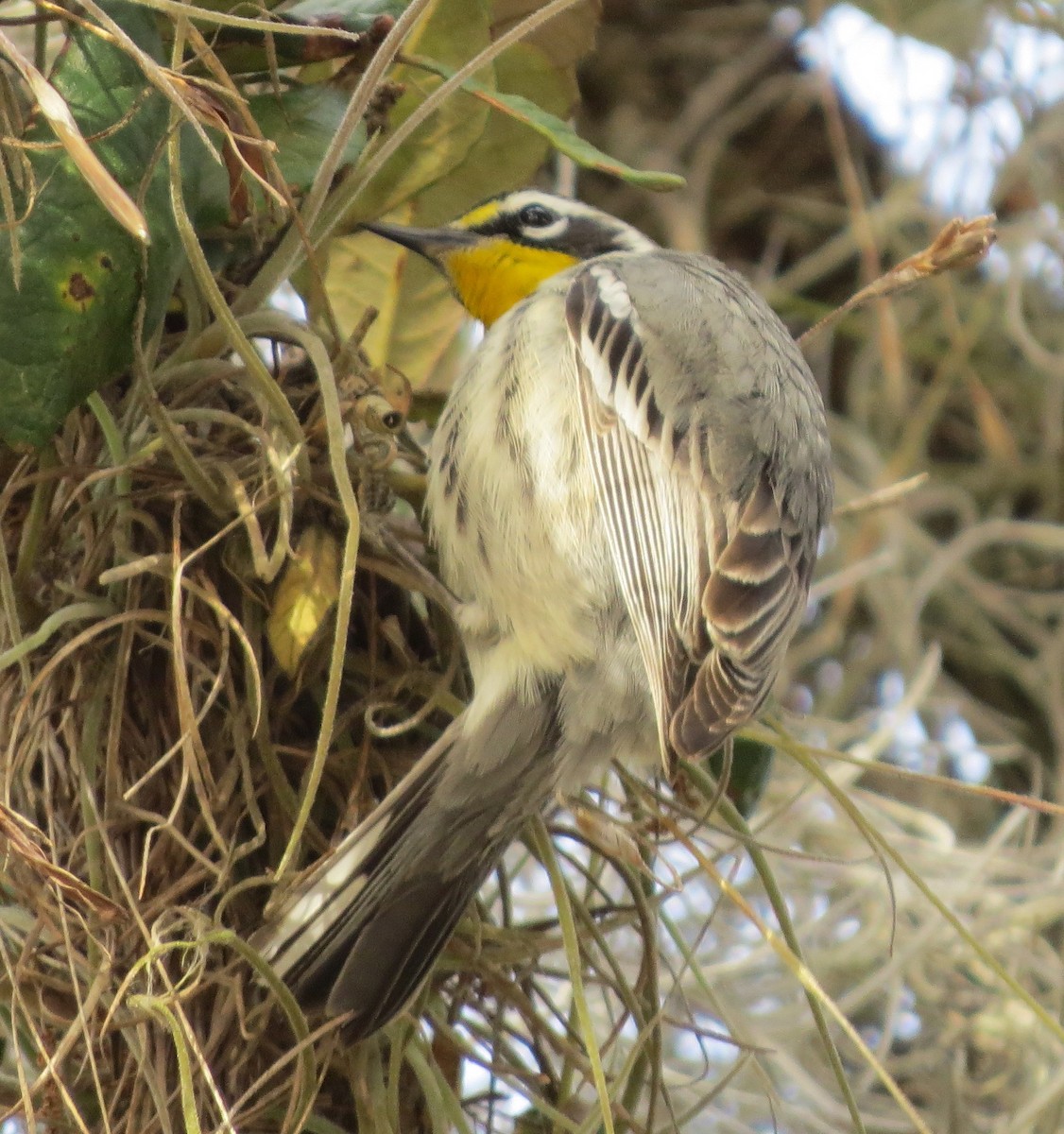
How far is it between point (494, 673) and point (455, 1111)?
0.33 metres

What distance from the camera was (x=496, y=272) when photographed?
162 cm

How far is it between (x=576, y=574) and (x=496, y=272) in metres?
0.45

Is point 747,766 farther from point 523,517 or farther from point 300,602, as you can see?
point 300,602

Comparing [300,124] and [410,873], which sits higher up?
[300,124]

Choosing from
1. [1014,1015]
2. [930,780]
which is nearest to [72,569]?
[930,780]

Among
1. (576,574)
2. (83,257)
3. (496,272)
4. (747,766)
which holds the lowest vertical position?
(747,766)

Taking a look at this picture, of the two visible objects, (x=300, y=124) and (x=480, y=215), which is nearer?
(x=300, y=124)

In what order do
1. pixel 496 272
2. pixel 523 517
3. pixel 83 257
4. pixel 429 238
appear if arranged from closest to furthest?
pixel 83 257, pixel 523 517, pixel 429 238, pixel 496 272

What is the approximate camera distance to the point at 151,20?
1164mm

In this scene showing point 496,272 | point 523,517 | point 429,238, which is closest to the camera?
point 523,517

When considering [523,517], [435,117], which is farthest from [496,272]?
[523,517]

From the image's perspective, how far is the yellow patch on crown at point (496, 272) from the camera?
5.14 ft

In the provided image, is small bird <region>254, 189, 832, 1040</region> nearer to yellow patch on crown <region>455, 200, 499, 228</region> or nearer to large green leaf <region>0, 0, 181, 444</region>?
yellow patch on crown <region>455, 200, 499, 228</region>

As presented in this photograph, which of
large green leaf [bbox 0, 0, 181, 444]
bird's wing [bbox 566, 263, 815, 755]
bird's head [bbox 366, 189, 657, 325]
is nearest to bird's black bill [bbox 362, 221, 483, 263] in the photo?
bird's head [bbox 366, 189, 657, 325]
